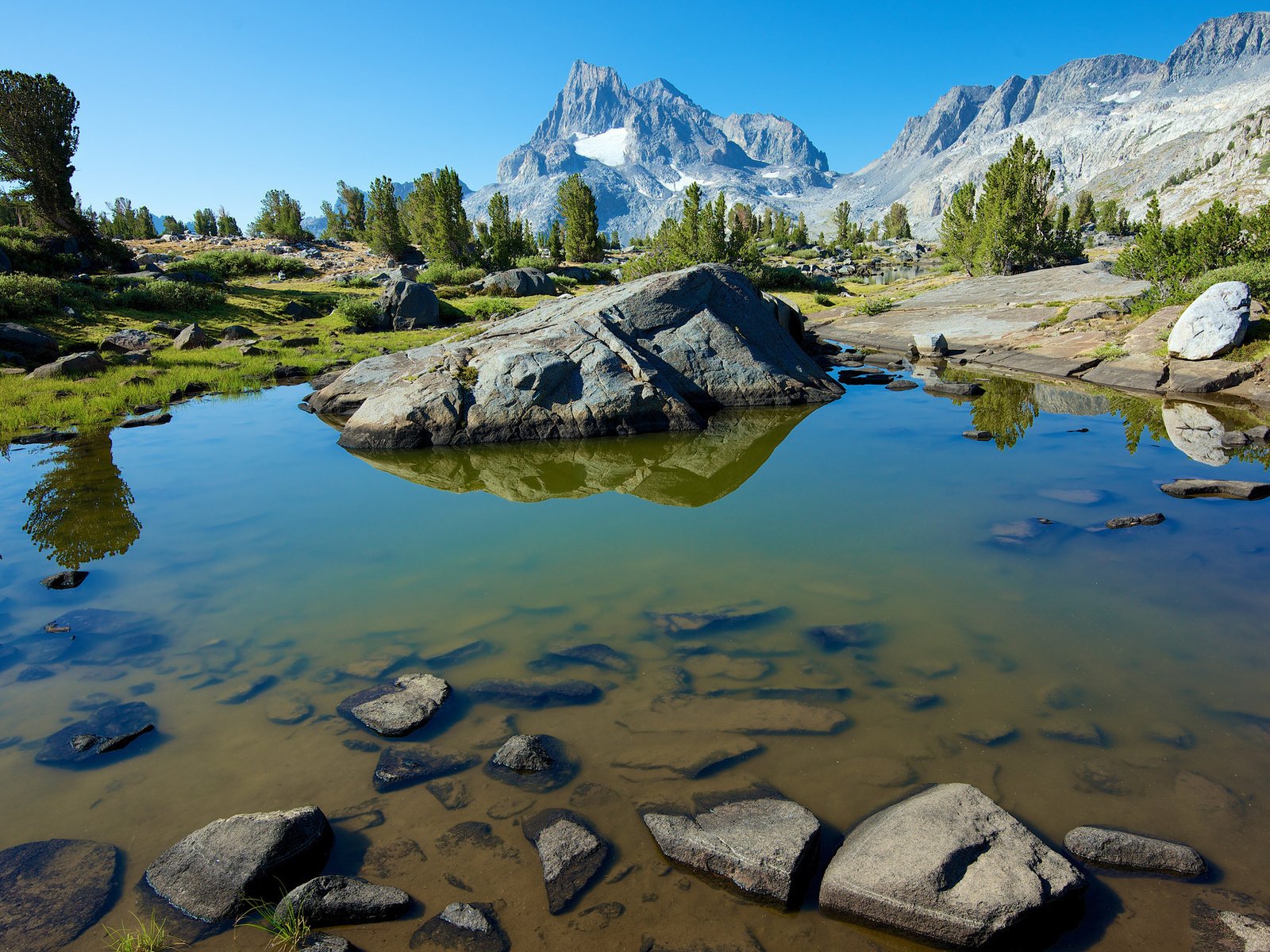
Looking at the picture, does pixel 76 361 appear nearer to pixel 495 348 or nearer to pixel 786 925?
pixel 495 348

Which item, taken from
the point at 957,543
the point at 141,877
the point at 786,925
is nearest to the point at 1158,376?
the point at 957,543

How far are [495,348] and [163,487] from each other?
7.64 metres

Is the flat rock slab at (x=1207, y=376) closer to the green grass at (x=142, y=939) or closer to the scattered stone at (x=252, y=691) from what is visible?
the scattered stone at (x=252, y=691)

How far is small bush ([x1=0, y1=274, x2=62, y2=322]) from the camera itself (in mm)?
24500

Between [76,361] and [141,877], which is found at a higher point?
[76,361]

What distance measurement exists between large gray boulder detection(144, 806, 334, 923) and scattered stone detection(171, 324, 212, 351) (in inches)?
1052

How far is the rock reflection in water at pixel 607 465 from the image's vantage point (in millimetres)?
11445

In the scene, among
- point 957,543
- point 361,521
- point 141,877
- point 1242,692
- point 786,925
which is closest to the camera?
point 786,925

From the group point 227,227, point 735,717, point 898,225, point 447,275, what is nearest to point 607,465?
point 735,717

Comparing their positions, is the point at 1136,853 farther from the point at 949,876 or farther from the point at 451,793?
the point at 451,793

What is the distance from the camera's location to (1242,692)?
18.0 ft

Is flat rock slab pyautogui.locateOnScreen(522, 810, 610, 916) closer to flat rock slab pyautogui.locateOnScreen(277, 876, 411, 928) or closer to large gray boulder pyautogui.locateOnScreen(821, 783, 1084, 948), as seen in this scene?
flat rock slab pyautogui.locateOnScreen(277, 876, 411, 928)

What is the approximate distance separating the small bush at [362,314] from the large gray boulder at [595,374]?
14.2 m

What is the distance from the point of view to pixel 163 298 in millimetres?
30359
